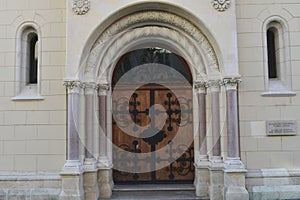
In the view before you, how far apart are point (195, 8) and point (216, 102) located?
75.7 inches

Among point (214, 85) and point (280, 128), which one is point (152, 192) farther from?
point (280, 128)

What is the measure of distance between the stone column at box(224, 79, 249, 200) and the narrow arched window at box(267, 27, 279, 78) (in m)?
1.22

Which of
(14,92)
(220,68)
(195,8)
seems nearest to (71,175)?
(14,92)

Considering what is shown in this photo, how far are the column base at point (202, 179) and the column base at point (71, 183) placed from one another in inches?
93.4

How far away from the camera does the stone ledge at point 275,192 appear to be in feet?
20.5

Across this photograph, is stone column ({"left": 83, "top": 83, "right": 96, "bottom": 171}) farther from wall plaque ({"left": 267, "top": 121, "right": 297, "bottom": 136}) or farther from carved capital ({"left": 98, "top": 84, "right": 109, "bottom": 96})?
wall plaque ({"left": 267, "top": 121, "right": 297, "bottom": 136})

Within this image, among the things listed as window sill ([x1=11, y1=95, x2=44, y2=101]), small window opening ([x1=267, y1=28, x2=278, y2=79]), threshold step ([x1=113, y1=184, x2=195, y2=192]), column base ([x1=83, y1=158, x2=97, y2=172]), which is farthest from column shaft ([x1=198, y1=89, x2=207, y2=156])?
window sill ([x1=11, y1=95, x2=44, y2=101])

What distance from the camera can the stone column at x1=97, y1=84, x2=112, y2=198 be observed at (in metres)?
6.52

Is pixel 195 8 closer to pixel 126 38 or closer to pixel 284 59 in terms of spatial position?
pixel 126 38

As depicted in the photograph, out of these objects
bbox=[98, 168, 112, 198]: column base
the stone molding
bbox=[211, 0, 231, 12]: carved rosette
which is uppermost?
bbox=[211, 0, 231, 12]: carved rosette

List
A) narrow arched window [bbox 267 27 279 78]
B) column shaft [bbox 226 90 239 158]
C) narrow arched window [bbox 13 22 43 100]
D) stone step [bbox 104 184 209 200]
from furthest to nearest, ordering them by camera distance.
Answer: narrow arched window [bbox 267 27 279 78], narrow arched window [bbox 13 22 43 100], stone step [bbox 104 184 209 200], column shaft [bbox 226 90 239 158]

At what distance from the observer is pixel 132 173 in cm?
723

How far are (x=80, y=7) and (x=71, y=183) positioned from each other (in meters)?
3.44

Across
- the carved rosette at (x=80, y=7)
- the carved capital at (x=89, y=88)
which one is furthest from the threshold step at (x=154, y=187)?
the carved rosette at (x=80, y=7)
